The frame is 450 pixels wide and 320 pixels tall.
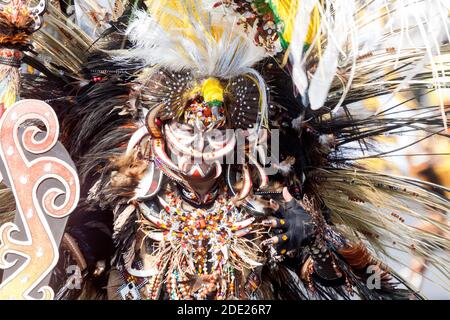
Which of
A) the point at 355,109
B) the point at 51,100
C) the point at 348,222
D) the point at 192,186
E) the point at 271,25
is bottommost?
the point at 348,222

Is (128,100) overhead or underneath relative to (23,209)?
overhead

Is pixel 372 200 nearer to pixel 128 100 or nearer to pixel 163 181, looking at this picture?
pixel 163 181

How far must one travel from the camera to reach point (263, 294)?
2170 millimetres

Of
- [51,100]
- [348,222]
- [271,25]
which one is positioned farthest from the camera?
[348,222]

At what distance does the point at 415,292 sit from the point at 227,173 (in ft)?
2.57

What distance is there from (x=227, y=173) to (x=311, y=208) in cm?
31

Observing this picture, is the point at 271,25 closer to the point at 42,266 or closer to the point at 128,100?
the point at 128,100

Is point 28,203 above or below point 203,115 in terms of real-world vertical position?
below

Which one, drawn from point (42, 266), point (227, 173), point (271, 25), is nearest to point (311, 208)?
point (227, 173)

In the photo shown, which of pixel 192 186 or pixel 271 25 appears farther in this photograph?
pixel 192 186

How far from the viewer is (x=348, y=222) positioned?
2.20 meters

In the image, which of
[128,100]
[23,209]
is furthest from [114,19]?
[23,209]

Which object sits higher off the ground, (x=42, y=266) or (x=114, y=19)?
(x=114, y=19)

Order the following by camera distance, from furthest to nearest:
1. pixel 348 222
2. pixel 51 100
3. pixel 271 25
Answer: pixel 348 222, pixel 51 100, pixel 271 25
